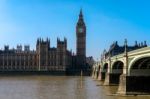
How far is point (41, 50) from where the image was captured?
529 ft

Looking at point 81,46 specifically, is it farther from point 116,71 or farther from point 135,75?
point 135,75

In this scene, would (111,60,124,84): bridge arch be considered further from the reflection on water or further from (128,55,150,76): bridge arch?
(128,55,150,76): bridge arch

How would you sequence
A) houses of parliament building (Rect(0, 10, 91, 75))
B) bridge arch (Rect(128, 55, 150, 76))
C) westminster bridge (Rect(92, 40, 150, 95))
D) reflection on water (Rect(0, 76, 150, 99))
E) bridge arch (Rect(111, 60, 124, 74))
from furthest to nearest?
houses of parliament building (Rect(0, 10, 91, 75)), bridge arch (Rect(111, 60, 124, 74)), bridge arch (Rect(128, 55, 150, 76)), westminster bridge (Rect(92, 40, 150, 95)), reflection on water (Rect(0, 76, 150, 99))

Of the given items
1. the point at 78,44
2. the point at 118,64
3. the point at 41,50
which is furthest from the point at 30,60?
the point at 118,64

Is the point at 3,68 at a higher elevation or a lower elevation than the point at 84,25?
Result: lower

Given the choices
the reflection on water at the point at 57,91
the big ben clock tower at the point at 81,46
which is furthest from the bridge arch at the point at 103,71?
the big ben clock tower at the point at 81,46

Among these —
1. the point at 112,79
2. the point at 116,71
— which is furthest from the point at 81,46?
the point at 112,79

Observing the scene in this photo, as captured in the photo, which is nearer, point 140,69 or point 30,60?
point 140,69

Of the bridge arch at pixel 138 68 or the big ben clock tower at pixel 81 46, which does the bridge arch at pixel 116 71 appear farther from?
the big ben clock tower at pixel 81 46

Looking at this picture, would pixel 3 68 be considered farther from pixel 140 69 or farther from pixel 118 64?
pixel 140 69

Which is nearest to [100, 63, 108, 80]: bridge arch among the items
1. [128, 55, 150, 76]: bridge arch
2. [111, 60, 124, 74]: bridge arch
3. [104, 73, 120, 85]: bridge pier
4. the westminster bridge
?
[111, 60, 124, 74]: bridge arch

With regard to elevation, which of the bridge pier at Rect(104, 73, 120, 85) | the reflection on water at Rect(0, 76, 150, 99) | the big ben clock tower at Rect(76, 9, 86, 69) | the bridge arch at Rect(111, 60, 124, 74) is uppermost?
the big ben clock tower at Rect(76, 9, 86, 69)

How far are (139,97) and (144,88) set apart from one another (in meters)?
4.51

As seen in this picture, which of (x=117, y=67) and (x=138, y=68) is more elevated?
(x=138, y=68)
